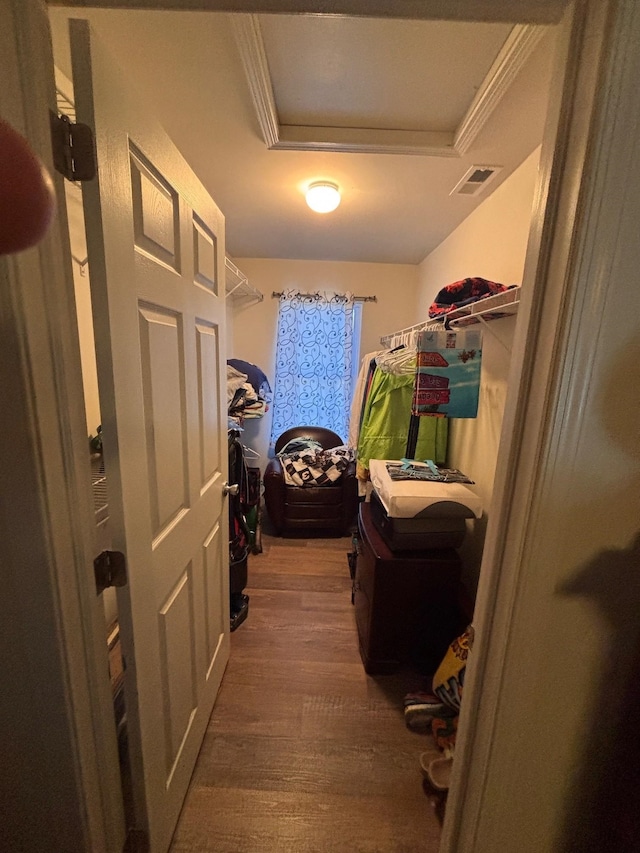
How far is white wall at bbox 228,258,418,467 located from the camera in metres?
3.45

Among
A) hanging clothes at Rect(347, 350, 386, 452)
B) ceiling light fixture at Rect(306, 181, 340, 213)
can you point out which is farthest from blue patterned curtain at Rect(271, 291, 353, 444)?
ceiling light fixture at Rect(306, 181, 340, 213)

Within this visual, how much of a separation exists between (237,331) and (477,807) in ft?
11.5

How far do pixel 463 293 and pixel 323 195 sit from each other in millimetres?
932

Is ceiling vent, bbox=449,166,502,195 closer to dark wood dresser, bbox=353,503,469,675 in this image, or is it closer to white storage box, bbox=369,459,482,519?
white storage box, bbox=369,459,482,519

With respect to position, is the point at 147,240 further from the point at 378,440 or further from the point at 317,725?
the point at 317,725

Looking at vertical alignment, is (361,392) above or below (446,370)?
below

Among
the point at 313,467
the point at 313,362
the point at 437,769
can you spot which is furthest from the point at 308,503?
the point at 437,769

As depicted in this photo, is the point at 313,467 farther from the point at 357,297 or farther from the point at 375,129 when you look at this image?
the point at 375,129

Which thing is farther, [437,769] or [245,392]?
[245,392]

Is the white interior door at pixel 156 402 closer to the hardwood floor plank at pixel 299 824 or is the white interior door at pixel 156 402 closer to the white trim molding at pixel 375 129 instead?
the hardwood floor plank at pixel 299 824

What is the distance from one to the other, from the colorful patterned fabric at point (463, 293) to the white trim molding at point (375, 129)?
534 mm

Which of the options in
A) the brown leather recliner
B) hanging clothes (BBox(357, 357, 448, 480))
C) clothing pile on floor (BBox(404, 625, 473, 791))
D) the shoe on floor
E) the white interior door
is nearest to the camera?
the white interior door

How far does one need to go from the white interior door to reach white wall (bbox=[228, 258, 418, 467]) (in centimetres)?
218

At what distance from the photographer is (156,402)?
93 centimetres
